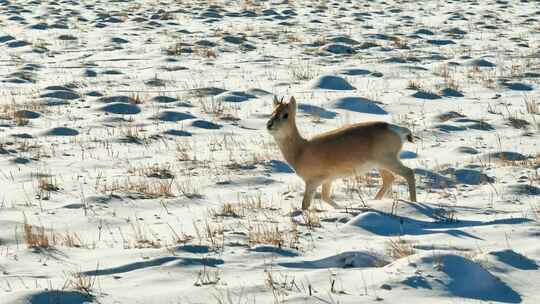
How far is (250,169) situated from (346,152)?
1927 mm

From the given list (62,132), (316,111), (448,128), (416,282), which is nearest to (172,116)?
(62,132)

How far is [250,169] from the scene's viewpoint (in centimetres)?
970

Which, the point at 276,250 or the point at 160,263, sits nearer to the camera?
the point at 160,263

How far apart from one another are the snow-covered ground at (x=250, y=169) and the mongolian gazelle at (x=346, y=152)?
0.32 metres

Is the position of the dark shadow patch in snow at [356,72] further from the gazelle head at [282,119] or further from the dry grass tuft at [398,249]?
the dry grass tuft at [398,249]

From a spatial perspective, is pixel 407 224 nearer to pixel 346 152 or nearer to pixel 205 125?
pixel 346 152

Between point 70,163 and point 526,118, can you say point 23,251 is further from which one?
point 526,118

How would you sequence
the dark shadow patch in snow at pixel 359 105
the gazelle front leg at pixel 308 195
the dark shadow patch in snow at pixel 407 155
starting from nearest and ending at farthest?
the gazelle front leg at pixel 308 195
the dark shadow patch in snow at pixel 407 155
the dark shadow patch in snow at pixel 359 105

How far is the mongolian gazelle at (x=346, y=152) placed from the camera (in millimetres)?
8016

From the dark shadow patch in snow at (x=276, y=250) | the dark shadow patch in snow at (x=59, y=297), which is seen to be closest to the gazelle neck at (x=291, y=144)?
the dark shadow patch in snow at (x=276, y=250)

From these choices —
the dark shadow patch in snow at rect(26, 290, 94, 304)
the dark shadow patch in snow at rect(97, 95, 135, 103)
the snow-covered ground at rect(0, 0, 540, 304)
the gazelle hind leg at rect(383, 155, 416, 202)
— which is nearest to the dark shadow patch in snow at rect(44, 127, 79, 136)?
the snow-covered ground at rect(0, 0, 540, 304)

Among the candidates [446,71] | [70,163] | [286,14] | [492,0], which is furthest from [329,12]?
[70,163]

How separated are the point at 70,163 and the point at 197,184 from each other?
174 cm

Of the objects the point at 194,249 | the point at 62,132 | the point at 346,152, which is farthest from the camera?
the point at 62,132
